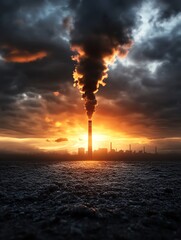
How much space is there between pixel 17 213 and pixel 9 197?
3186 mm

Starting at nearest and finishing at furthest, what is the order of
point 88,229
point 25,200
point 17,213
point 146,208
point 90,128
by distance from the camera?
point 88,229 → point 17,213 → point 146,208 → point 25,200 → point 90,128

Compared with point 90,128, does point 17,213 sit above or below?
below

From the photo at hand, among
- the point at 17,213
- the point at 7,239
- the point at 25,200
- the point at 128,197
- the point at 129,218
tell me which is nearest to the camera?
the point at 7,239

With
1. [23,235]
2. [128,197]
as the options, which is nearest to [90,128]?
[128,197]

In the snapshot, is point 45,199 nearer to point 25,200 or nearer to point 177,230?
point 25,200

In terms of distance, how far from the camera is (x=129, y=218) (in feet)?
25.0

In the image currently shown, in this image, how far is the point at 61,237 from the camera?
18.6 feet

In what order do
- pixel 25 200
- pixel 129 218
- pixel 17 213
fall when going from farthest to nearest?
1. pixel 25 200
2. pixel 17 213
3. pixel 129 218

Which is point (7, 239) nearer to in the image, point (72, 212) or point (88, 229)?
point (88, 229)

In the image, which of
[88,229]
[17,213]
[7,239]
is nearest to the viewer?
[7,239]

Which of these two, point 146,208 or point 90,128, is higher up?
point 90,128

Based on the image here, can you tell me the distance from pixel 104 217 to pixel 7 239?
3.45 metres

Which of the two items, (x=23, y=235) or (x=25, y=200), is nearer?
(x=23, y=235)

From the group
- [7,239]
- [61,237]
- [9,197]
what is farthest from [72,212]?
[9,197]
